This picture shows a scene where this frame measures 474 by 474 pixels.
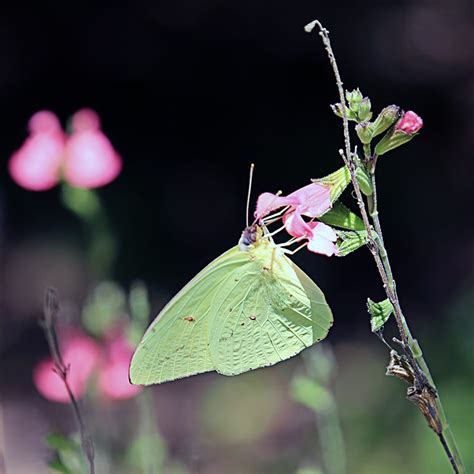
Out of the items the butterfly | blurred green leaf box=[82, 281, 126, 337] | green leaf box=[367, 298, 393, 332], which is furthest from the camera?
blurred green leaf box=[82, 281, 126, 337]

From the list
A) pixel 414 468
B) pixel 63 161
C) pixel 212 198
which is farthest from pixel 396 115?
pixel 212 198

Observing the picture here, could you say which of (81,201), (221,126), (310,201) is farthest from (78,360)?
(221,126)

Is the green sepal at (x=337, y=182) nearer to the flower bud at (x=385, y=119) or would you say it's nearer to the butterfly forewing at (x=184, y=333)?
the flower bud at (x=385, y=119)

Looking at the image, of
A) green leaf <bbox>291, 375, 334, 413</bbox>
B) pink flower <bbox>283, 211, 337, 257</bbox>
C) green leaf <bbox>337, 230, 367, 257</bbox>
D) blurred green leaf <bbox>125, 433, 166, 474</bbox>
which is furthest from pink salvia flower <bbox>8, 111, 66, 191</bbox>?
green leaf <bbox>337, 230, 367, 257</bbox>

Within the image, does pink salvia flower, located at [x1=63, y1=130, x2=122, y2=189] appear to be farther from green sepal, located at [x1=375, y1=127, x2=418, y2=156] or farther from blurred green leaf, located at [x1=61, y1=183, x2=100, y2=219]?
green sepal, located at [x1=375, y1=127, x2=418, y2=156]

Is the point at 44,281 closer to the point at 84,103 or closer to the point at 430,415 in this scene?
the point at 84,103

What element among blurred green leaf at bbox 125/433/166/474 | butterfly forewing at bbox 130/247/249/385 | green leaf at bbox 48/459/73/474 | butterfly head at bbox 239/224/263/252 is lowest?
blurred green leaf at bbox 125/433/166/474

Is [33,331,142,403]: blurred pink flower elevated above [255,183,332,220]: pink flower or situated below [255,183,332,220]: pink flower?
below
